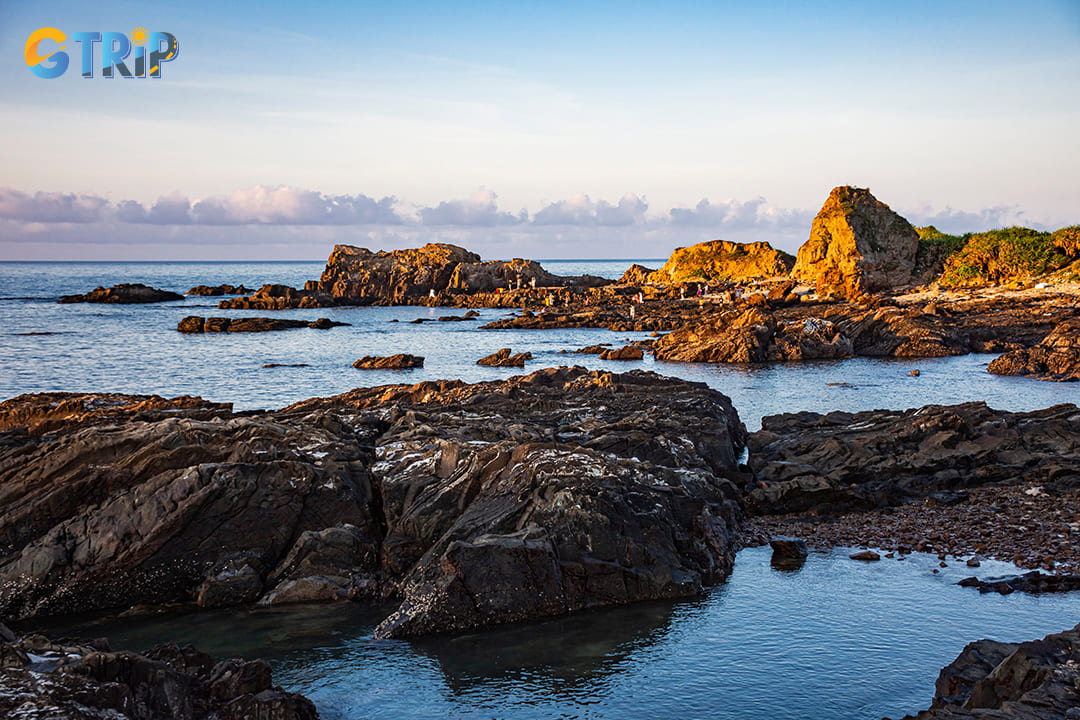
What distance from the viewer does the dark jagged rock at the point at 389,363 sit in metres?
57.1

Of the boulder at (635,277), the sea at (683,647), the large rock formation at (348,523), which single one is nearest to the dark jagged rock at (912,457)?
the large rock formation at (348,523)

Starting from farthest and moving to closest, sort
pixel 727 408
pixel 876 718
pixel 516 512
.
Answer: pixel 727 408, pixel 516 512, pixel 876 718

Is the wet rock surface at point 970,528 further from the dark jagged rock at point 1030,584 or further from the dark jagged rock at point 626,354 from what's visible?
the dark jagged rock at point 626,354

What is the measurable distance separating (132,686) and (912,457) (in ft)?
68.6

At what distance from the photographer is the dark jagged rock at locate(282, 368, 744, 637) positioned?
15328 mm

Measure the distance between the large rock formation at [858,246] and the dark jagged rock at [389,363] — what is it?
175 feet

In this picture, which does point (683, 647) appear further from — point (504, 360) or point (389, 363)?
point (389, 363)

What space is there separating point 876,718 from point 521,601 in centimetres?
628

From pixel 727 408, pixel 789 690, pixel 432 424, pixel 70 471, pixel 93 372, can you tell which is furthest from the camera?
pixel 93 372

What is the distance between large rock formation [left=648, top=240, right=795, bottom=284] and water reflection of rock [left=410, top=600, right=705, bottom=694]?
388 ft

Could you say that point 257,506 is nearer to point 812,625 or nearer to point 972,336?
point 812,625

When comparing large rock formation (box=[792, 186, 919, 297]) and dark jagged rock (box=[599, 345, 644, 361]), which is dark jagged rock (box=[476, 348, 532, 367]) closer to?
dark jagged rock (box=[599, 345, 644, 361])

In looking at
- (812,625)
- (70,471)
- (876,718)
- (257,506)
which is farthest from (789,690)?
(70,471)

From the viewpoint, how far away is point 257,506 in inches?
693
